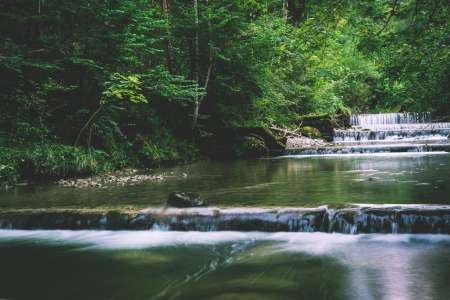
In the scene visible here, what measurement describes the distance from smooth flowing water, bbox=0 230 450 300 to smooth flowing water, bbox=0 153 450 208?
1184 millimetres

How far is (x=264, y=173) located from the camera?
11.9 m

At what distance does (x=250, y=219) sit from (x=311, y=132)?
17.6 metres

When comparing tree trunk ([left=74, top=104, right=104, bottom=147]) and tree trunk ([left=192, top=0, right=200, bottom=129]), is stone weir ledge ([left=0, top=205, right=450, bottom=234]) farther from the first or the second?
tree trunk ([left=192, top=0, right=200, bottom=129])

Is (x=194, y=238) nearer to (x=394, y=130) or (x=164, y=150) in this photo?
(x=164, y=150)

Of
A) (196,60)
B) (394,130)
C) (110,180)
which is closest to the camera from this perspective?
(110,180)

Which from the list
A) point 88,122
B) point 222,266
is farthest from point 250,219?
point 88,122

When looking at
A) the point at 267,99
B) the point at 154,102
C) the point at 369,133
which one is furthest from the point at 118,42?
the point at 369,133

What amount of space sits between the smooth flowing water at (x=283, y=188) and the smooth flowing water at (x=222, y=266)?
1.18 m

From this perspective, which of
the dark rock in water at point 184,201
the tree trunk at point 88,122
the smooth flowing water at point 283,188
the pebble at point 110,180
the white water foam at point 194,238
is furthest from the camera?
the tree trunk at point 88,122

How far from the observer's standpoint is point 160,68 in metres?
13.6

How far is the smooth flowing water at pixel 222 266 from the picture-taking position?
4285mm

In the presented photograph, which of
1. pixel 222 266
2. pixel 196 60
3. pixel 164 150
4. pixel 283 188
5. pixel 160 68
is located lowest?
pixel 222 266

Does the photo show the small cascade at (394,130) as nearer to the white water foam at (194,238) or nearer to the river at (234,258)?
the river at (234,258)

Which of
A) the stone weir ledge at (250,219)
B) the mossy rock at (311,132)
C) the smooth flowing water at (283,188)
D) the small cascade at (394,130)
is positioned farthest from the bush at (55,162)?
the small cascade at (394,130)
